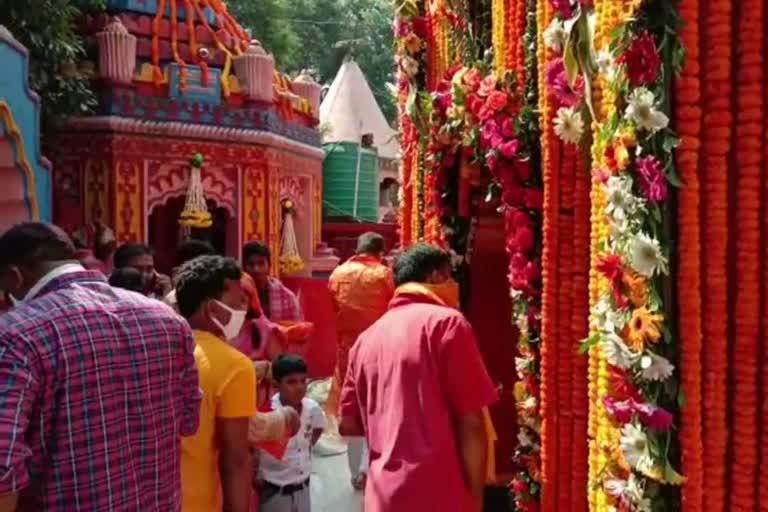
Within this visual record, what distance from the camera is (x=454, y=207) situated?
5.15m

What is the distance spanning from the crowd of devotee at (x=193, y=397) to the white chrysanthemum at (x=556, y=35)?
2.86ft

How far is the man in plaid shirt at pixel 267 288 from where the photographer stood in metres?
5.82

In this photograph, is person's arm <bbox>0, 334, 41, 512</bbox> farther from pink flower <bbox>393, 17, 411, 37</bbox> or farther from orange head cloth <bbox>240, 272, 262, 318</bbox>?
pink flower <bbox>393, 17, 411, 37</bbox>

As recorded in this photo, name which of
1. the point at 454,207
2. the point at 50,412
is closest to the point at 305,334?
the point at 454,207

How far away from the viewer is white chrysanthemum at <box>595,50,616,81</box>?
2744mm

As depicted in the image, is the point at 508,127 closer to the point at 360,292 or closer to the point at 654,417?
the point at 654,417

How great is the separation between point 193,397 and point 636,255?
4.44 feet

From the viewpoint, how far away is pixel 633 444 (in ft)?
8.82

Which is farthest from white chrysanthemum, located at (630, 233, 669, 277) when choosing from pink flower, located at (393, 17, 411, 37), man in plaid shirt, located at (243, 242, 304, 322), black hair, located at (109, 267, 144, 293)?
pink flower, located at (393, 17, 411, 37)

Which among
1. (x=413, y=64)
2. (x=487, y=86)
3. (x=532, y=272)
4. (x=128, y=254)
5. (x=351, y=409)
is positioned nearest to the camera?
(x=351, y=409)

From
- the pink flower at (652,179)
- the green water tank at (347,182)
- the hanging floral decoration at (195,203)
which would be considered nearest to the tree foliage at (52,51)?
the hanging floral decoration at (195,203)

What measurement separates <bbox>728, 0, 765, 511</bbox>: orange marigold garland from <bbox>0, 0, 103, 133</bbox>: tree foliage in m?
7.31

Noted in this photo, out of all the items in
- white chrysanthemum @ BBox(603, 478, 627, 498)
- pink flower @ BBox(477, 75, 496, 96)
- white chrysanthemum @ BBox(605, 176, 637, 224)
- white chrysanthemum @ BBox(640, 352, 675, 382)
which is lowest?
white chrysanthemum @ BBox(603, 478, 627, 498)

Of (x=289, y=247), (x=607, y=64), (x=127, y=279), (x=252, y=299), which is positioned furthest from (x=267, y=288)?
(x=289, y=247)
